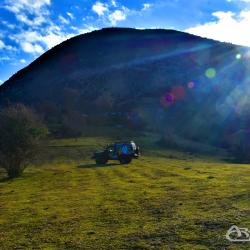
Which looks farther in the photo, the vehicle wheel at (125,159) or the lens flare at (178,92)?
the lens flare at (178,92)

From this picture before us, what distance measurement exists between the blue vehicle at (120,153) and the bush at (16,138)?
11399mm

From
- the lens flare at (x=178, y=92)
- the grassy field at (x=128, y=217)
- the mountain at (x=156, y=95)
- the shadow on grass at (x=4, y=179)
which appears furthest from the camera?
the lens flare at (x=178, y=92)

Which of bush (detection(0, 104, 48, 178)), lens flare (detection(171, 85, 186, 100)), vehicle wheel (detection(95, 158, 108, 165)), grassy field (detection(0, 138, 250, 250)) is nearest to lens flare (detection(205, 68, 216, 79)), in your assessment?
lens flare (detection(171, 85, 186, 100))

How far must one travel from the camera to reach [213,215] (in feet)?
51.2

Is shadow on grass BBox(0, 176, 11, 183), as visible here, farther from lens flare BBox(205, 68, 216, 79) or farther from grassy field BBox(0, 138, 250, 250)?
→ lens flare BBox(205, 68, 216, 79)

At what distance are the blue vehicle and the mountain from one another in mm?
40439

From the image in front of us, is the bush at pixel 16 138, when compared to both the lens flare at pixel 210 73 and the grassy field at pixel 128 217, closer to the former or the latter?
the grassy field at pixel 128 217

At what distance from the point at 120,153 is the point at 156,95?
106740 millimetres

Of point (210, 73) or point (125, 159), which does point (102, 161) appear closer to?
point (125, 159)

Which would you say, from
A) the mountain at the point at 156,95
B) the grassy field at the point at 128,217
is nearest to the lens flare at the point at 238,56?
the mountain at the point at 156,95

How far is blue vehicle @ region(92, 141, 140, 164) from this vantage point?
54031mm

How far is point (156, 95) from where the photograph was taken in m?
159

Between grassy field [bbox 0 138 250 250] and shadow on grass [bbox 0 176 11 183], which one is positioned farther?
shadow on grass [bbox 0 176 11 183]

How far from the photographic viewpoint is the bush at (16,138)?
43594 mm
